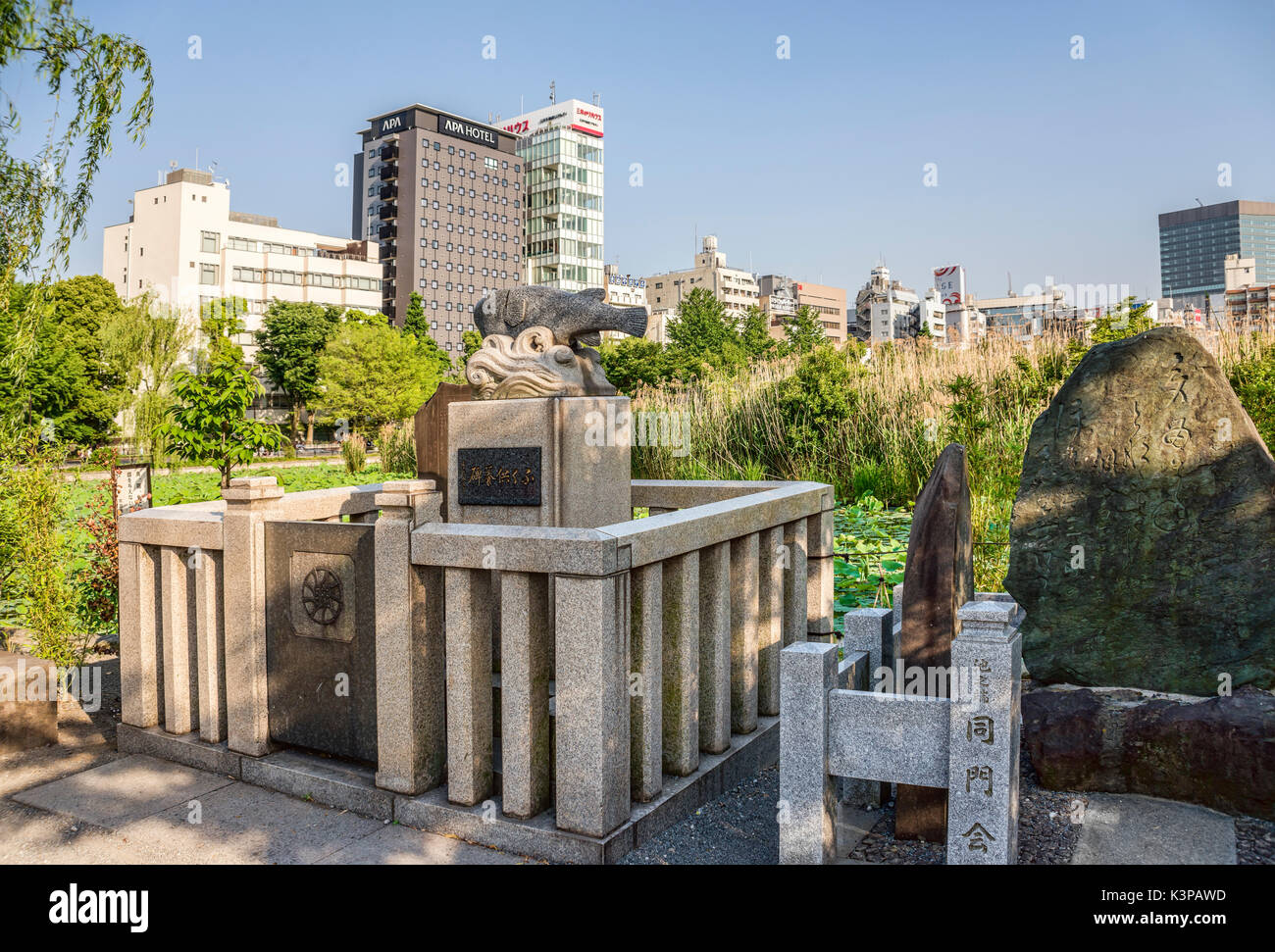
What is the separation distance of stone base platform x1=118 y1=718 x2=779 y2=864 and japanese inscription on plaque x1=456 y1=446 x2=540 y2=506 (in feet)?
5.16

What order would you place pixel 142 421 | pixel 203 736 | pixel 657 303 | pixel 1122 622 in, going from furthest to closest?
pixel 657 303
pixel 142 421
pixel 203 736
pixel 1122 622

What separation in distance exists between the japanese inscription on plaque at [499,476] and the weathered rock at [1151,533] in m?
2.41

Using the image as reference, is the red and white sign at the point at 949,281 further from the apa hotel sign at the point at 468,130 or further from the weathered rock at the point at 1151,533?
the weathered rock at the point at 1151,533

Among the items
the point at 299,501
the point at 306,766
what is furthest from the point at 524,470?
the point at 306,766

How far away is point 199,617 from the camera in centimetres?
428

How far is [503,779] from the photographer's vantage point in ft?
11.2

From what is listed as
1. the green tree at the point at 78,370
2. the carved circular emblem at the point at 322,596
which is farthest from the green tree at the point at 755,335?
the carved circular emblem at the point at 322,596

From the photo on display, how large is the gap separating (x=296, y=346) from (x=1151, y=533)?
50370mm

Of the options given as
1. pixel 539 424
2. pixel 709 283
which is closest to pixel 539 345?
pixel 539 424

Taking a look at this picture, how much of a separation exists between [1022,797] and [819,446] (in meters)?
7.83

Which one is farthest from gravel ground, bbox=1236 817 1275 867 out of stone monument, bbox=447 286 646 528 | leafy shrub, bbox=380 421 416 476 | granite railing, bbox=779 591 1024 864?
leafy shrub, bbox=380 421 416 476

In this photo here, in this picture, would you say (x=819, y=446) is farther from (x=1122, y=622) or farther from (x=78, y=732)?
(x=78, y=732)

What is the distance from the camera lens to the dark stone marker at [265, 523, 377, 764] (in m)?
3.81

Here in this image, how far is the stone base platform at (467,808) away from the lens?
327 cm
